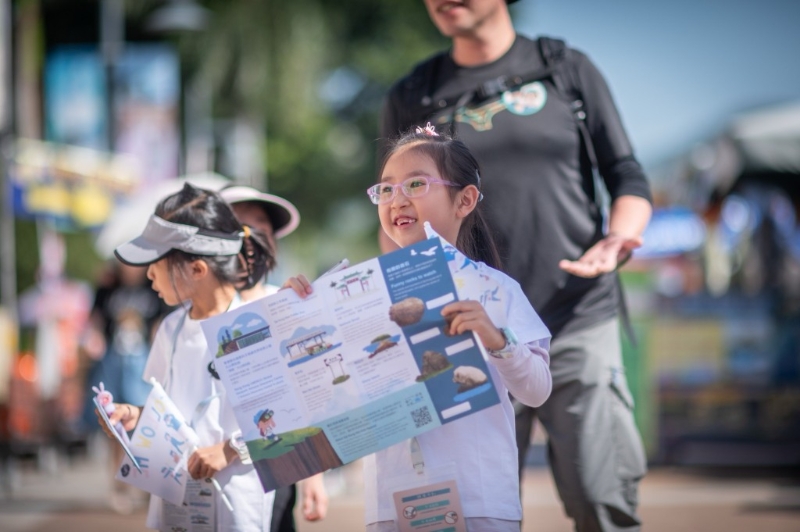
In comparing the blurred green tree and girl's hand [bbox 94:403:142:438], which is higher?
the blurred green tree

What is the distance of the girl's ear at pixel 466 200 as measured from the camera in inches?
107

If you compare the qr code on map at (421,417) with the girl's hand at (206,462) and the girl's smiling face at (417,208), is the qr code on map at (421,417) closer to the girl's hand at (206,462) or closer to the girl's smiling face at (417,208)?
the girl's smiling face at (417,208)

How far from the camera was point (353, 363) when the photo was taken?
2422mm

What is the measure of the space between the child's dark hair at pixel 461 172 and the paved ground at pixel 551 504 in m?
3.79

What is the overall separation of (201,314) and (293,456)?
0.91 metres

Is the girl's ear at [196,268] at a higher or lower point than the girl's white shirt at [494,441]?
higher

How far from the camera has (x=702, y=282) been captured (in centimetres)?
1286

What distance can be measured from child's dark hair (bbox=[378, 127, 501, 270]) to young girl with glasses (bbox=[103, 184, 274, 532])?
0.72 metres

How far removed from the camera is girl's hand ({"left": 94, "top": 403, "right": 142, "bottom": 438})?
2.92 meters

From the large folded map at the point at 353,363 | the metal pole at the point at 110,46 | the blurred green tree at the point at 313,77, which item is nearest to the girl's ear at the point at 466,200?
the large folded map at the point at 353,363

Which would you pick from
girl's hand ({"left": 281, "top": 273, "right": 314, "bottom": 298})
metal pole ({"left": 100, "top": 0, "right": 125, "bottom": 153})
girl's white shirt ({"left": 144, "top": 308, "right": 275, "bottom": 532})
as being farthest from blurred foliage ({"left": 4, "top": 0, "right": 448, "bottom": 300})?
girl's hand ({"left": 281, "top": 273, "right": 314, "bottom": 298})

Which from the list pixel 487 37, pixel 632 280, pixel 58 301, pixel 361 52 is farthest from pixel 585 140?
pixel 361 52

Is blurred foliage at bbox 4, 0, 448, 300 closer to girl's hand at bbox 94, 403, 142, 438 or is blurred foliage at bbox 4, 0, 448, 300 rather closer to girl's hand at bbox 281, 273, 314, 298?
girl's hand at bbox 94, 403, 142, 438

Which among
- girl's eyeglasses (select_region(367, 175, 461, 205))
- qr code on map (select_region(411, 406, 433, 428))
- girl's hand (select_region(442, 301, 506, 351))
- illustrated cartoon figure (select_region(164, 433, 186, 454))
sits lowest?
illustrated cartoon figure (select_region(164, 433, 186, 454))
